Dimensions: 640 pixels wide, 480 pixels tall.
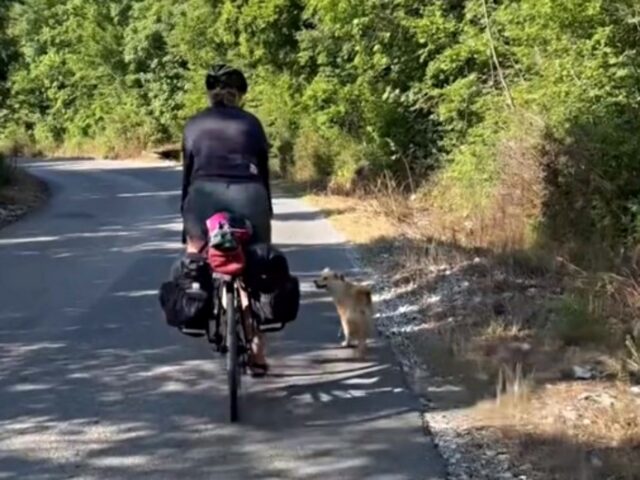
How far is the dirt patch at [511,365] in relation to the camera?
18.9 ft

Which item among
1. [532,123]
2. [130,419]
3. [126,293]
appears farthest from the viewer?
[532,123]

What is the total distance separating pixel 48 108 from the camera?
214 ft

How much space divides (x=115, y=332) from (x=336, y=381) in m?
2.50

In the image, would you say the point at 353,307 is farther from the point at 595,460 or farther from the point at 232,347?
the point at 595,460

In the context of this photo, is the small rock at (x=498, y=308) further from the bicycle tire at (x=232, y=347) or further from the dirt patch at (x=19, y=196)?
the dirt patch at (x=19, y=196)

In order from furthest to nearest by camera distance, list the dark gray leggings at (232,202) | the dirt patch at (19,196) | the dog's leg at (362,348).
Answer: the dirt patch at (19,196), the dog's leg at (362,348), the dark gray leggings at (232,202)

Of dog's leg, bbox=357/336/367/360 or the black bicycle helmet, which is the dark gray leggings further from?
dog's leg, bbox=357/336/367/360

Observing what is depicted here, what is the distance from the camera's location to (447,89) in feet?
61.8

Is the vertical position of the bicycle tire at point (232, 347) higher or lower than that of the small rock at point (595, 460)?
higher

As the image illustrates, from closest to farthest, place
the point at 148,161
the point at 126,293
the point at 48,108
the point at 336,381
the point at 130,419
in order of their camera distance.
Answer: the point at 130,419 → the point at 336,381 → the point at 126,293 → the point at 148,161 → the point at 48,108

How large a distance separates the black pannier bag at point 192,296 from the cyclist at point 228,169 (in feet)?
1.00

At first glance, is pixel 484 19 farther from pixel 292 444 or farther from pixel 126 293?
pixel 292 444

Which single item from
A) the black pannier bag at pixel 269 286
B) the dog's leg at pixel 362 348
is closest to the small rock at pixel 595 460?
the black pannier bag at pixel 269 286

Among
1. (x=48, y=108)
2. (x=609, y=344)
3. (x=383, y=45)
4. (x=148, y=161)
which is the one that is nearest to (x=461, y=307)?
(x=609, y=344)
